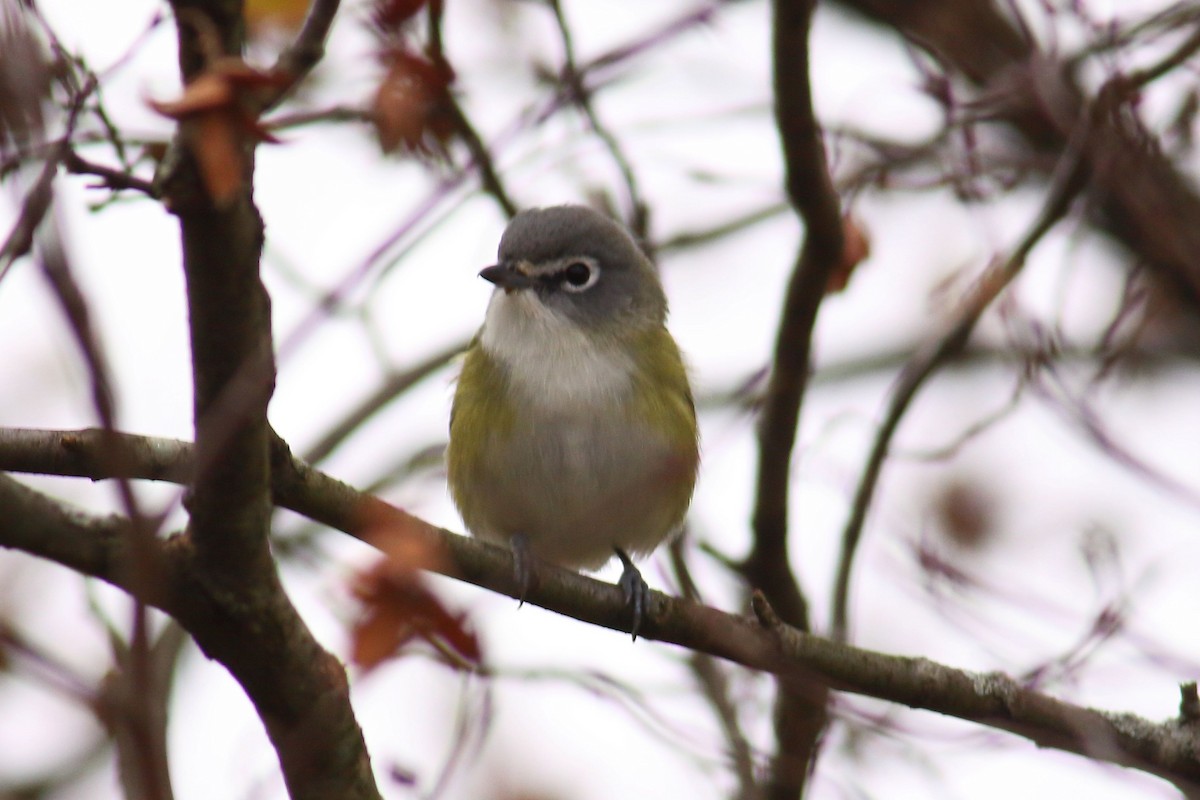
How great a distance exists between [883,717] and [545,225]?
9.87 ft

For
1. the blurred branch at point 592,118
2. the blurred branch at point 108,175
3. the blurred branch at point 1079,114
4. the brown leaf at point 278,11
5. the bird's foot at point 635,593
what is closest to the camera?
the blurred branch at point 108,175

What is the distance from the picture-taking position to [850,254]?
5.82 metres

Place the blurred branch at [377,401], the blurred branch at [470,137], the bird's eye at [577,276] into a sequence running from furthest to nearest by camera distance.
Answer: the blurred branch at [377,401]
the bird's eye at [577,276]
the blurred branch at [470,137]

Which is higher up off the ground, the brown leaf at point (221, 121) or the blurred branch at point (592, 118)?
the blurred branch at point (592, 118)

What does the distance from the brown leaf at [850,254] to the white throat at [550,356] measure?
2.96ft

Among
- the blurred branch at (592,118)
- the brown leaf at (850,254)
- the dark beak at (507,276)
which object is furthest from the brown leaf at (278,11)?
the brown leaf at (850,254)

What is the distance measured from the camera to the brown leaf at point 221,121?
229 cm

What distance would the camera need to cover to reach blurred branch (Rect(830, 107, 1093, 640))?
5.37m

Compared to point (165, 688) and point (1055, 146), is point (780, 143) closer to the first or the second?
point (165, 688)

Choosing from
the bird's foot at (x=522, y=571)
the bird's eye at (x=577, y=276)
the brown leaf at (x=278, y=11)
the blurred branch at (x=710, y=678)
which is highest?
the bird's eye at (x=577, y=276)

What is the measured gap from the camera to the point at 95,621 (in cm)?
421

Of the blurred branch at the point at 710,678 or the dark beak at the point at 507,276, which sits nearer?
the dark beak at the point at 507,276

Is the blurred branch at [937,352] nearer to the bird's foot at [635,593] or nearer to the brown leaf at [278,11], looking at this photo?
the bird's foot at [635,593]

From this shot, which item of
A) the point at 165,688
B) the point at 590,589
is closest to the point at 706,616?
the point at 590,589
